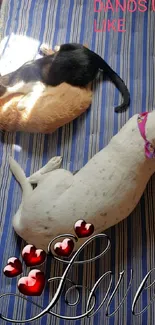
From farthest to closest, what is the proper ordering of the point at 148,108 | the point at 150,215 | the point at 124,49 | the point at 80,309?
the point at 124,49
the point at 148,108
the point at 150,215
the point at 80,309

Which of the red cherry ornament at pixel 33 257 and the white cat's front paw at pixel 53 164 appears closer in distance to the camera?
the red cherry ornament at pixel 33 257

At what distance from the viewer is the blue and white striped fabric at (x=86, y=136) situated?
1.05 metres

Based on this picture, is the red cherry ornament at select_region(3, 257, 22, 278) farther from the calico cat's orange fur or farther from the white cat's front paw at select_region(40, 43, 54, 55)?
the white cat's front paw at select_region(40, 43, 54, 55)

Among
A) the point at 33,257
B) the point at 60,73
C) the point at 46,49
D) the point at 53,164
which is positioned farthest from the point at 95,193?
the point at 46,49

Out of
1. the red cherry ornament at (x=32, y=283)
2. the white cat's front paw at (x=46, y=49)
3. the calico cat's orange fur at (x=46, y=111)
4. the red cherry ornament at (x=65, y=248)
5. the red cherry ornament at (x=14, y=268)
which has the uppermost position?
the white cat's front paw at (x=46, y=49)

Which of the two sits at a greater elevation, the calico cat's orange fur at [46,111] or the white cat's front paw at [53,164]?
the calico cat's orange fur at [46,111]

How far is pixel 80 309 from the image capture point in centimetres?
97

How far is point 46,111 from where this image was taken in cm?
125

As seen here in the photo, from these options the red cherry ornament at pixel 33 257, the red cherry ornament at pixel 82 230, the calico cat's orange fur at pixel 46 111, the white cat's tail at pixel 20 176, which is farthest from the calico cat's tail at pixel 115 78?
the red cherry ornament at pixel 33 257

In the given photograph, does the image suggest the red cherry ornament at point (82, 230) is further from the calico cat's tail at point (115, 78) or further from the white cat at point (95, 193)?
the calico cat's tail at point (115, 78)

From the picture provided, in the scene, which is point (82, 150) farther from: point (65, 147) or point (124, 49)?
point (124, 49)

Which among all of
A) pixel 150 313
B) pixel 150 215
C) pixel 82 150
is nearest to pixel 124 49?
pixel 82 150

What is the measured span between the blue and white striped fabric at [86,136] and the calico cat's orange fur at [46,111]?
0.03 metres

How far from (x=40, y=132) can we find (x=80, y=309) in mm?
595
